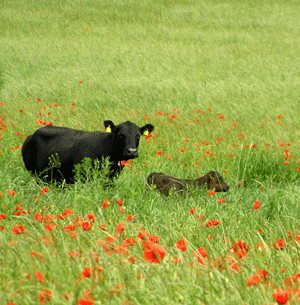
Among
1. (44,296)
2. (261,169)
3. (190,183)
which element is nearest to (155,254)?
(44,296)

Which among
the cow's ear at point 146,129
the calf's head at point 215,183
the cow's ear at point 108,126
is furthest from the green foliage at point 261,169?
the cow's ear at point 108,126

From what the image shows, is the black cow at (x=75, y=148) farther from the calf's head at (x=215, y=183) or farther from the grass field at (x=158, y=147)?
the calf's head at (x=215, y=183)

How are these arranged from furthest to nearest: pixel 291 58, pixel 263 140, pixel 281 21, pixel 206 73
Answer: pixel 281 21 < pixel 291 58 < pixel 206 73 < pixel 263 140

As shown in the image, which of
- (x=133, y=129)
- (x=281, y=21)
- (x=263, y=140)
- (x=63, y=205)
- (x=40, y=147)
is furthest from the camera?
(x=281, y=21)

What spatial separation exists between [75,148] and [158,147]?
208 cm

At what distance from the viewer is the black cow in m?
4.93

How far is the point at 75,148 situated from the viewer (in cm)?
540

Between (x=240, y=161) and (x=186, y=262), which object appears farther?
(x=240, y=161)

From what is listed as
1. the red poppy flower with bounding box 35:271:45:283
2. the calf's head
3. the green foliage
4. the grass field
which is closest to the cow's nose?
the grass field

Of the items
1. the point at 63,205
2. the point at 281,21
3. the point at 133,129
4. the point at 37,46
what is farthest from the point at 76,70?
the point at 281,21

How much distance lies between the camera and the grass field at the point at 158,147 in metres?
1.80

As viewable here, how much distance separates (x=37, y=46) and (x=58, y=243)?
54.5 feet

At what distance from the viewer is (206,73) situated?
13922 mm

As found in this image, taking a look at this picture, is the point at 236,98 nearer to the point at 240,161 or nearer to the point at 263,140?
the point at 263,140
